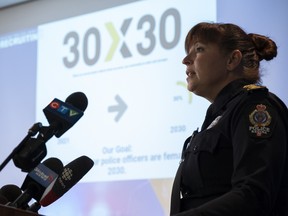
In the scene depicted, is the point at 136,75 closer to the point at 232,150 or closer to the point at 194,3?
the point at 194,3

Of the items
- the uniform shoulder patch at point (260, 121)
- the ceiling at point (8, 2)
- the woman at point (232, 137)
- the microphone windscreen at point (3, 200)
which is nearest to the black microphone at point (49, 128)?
the microphone windscreen at point (3, 200)

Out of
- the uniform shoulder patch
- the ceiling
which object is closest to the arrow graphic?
the ceiling

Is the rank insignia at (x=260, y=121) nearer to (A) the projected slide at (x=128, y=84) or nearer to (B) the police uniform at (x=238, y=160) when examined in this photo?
(B) the police uniform at (x=238, y=160)

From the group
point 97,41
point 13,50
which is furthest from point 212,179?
point 13,50

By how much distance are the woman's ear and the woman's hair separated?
0.01m

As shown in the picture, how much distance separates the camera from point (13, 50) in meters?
4.00

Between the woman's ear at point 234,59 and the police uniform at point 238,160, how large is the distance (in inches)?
1.7

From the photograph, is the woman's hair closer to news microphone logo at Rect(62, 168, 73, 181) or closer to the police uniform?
the police uniform

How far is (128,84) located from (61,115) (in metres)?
1.86

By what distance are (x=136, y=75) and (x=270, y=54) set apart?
1.86 m

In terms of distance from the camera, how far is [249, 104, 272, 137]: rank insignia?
4.00 ft

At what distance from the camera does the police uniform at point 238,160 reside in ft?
3.78

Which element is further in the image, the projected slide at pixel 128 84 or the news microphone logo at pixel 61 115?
the projected slide at pixel 128 84

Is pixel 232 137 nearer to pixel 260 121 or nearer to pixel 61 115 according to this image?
pixel 260 121
